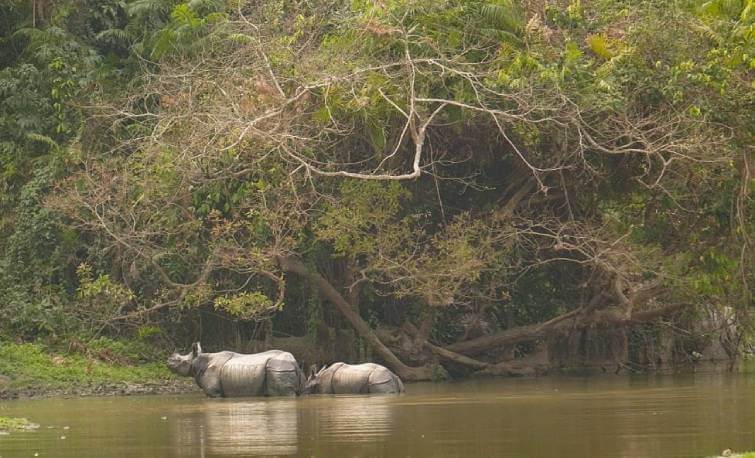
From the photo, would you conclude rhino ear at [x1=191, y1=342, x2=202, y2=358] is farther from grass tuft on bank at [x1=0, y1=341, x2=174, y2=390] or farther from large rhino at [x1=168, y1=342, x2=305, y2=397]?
grass tuft on bank at [x1=0, y1=341, x2=174, y2=390]

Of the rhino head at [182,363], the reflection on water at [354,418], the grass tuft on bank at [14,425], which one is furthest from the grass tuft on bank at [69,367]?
the grass tuft on bank at [14,425]

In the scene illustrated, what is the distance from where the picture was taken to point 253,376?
80.0ft

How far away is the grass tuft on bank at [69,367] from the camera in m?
25.9

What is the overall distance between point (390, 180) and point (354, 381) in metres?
4.54

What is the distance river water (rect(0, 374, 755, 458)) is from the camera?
13.0m

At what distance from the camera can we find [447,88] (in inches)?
1043

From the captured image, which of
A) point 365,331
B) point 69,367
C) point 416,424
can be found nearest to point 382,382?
point 365,331

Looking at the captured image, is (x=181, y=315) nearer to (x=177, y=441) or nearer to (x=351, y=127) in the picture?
(x=351, y=127)

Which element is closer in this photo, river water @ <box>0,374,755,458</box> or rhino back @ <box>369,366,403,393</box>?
river water @ <box>0,374,755,458</box>

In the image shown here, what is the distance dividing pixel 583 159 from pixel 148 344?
1039 cm

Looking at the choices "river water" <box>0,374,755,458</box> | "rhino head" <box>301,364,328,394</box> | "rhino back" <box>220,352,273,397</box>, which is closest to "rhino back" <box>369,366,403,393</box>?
"river water" <box>0,374,755,458</box>

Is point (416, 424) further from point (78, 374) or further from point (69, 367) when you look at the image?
point (69, 367)

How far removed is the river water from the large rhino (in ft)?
1.68

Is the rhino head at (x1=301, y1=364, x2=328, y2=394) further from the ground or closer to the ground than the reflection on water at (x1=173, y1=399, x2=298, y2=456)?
further from the ground
